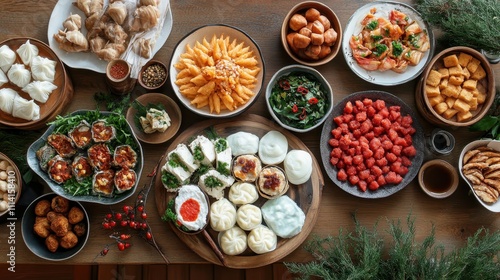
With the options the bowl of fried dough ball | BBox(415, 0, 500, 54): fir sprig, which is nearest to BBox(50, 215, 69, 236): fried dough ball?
the bowl of fried dough ball

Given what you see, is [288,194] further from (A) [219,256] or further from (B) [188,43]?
(B) [188,43]

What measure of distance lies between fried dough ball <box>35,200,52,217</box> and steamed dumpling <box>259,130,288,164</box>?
1073 millimetres

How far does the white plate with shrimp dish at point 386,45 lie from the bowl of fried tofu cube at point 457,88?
0.29 feet

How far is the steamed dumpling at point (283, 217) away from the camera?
228 centimetres

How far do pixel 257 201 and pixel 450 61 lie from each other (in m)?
1.25

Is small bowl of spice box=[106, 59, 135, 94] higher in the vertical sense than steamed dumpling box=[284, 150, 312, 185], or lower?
lower

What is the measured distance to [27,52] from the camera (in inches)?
89.7

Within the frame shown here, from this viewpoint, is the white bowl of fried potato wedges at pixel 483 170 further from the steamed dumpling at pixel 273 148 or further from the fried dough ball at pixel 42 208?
the fried dough ball at pixel 42 208

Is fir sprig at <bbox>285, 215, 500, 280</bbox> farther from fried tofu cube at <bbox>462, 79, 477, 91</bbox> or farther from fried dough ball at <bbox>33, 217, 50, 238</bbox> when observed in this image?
fried dough ball at <bbox>33, 217, 50, 238</bbox>

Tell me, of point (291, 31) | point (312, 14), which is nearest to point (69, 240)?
point (291, 31)

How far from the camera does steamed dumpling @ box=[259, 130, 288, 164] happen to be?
2.35m

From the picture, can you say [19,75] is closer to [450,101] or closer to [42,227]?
[42,227]

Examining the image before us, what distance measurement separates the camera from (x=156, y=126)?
7.50 feet

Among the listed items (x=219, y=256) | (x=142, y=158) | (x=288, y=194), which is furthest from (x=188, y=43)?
(x=219, y=256)
